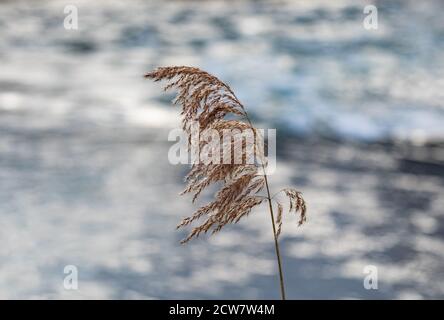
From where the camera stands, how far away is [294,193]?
129 inches

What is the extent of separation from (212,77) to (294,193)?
0.80 meters

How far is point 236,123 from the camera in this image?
3.22 meters
